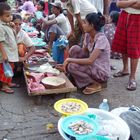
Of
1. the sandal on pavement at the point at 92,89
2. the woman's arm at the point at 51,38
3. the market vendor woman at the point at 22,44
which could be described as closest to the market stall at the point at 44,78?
the market vendor woman at the point at 22,44

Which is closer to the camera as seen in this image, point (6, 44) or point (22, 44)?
point (6, 44)

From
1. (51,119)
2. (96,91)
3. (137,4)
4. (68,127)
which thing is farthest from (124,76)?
(68,127)

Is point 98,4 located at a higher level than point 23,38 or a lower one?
higher

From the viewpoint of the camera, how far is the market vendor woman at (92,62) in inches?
143

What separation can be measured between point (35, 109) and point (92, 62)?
929mm

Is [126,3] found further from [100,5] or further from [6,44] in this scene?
[6,44]

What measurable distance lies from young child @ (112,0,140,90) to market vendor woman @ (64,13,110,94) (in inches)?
14.4

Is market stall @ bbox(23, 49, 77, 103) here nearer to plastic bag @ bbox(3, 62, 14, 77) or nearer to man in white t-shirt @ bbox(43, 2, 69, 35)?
plastic bag @ bbox(3, 62, 14, 77)

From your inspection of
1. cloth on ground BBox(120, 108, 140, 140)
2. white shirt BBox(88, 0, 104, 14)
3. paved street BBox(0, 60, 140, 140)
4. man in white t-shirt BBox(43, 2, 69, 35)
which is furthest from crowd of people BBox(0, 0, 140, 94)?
man in white t-shirt BBox(43, 2, 69, 35)

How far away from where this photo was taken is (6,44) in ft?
12.4

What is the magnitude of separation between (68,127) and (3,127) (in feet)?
2.54

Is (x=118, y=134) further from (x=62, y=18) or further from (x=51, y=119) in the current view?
(x=62, y=18)

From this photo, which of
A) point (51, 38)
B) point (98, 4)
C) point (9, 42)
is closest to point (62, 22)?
point (51, 38)

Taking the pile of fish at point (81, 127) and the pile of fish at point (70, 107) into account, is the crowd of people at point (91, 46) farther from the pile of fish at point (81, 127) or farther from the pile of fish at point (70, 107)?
the pile of fish at point (81, 127)
